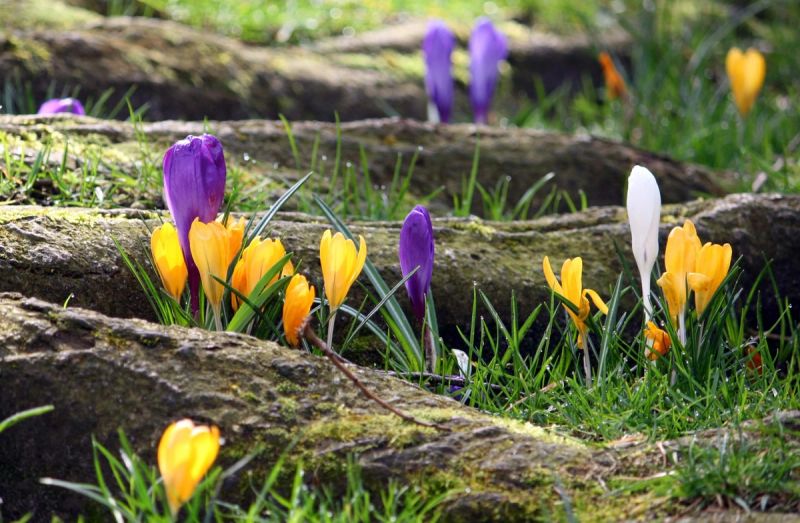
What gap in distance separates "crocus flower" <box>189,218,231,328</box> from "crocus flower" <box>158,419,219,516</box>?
1.69ft

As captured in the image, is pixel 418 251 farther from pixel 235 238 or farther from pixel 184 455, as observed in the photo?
pixel 184 455

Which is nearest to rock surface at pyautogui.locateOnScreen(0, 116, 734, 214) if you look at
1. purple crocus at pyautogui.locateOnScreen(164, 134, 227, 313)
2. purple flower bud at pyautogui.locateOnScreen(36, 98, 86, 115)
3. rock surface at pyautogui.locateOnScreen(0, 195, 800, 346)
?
purple flower bud at pyautogui.locateOnScreen(36, 98, 86, 115)

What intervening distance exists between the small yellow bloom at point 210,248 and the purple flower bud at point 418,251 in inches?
13.7

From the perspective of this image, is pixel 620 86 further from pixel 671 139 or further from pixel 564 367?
pixel 564 367

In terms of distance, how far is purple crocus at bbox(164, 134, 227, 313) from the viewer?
6.49ft

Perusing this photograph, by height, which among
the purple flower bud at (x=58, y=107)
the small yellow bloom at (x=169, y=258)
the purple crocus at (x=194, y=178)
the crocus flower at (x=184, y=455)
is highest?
the purple crocus at (x=194, y=178)

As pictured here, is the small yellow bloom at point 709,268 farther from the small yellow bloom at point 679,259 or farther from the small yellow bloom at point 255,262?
the small yellow bloom at point 255,262

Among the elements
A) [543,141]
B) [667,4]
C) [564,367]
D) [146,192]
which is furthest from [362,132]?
[667,4]

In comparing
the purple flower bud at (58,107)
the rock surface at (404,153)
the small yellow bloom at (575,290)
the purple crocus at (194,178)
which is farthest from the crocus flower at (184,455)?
the purple flower bud at (58,107)

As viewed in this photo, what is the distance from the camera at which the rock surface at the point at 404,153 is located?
290 centimetres

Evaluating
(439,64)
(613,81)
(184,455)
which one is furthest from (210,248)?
(613,81)

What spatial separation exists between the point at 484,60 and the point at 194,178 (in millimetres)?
2496

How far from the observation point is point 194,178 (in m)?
1.99

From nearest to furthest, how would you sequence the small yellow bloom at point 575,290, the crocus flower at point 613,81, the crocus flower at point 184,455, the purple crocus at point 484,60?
the crocus flower at point 184,455 < the small yellow bloom at point 575,290 < the purple crocus at point 484,60 < the crocus flower at point 613,81
